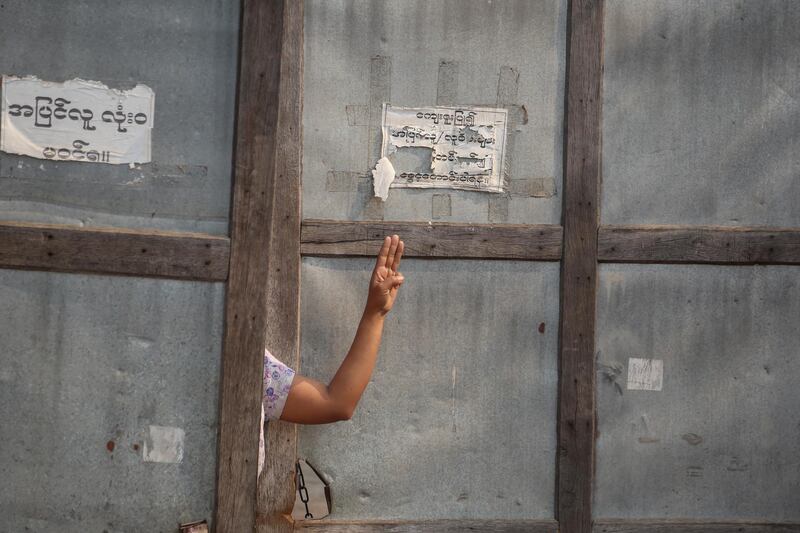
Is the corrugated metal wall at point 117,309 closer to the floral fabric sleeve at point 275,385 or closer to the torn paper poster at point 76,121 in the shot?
the torn paper poster at point 76,121

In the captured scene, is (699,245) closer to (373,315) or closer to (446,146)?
(446,146)

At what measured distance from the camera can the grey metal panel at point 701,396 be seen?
346 cm

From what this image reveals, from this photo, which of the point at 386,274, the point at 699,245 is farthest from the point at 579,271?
the point at 386,274


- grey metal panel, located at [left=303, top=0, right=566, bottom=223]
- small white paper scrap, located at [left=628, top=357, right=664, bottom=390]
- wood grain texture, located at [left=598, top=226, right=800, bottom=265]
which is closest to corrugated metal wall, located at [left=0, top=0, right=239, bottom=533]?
grey metal panel, located at [left=303, top=0, right=566, bottom=223]

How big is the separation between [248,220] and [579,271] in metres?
1.50

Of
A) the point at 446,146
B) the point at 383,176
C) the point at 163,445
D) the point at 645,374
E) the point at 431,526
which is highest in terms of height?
the point at 446,146

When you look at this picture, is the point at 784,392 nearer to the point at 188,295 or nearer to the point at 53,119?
the point at 188,295

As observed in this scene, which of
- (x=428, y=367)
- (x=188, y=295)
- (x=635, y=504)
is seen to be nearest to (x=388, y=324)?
(x=428, y=367)

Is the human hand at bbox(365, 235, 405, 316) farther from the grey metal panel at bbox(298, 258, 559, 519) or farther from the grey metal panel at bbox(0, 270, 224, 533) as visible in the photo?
the grey metal panel at bbox(0, 270, 224, 533)

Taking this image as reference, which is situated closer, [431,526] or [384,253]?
[384,253]

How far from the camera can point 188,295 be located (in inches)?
107

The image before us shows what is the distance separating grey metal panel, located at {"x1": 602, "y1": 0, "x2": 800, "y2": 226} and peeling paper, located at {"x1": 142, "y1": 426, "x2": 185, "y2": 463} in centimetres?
203

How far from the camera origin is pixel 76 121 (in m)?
2.75

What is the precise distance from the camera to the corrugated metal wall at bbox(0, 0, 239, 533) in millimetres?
2699
